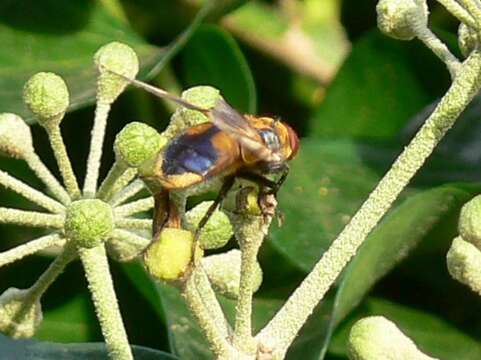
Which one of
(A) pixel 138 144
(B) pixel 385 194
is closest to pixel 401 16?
(B) pixel 385 194

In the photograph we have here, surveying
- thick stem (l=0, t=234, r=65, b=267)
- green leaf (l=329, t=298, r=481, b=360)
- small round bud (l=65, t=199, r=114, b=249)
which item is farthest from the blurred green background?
small round bud (l=65, t=199, r=114, b=249)

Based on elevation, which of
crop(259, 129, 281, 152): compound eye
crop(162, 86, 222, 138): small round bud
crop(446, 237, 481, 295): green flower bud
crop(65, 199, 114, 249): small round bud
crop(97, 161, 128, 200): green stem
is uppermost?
crop(259, 129, 281, 152): compound eye

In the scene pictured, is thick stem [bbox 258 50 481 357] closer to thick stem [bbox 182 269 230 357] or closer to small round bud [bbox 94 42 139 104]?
thick stem [bbox 182 269 230 357]

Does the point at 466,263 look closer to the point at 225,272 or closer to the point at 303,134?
the point at 225,272

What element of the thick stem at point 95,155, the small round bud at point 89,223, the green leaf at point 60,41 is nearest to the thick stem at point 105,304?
the small round bud at point 89,223

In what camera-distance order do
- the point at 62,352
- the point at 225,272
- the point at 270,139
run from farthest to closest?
the point at 62,352 < the point at 225,272 < the point at 270,139

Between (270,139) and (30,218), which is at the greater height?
(270,139)

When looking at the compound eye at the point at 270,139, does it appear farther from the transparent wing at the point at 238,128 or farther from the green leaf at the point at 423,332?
the green leaf at the point at 423,332
